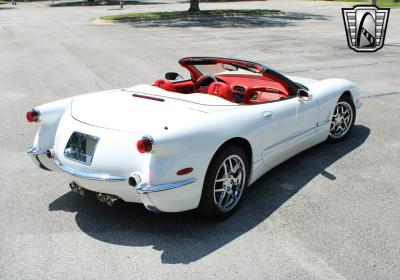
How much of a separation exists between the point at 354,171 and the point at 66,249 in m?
3.39

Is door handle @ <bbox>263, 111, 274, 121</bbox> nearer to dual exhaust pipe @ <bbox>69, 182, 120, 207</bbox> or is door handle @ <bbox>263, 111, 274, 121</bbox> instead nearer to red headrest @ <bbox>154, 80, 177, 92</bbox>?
red headrest @ <bbox>154, 80, 177, 92</bbox>

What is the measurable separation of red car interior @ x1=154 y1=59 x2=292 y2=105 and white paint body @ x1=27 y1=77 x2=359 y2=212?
171 mm

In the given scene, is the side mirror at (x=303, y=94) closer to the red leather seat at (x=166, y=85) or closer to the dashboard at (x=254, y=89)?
the dashboard at (x=254, y=89)

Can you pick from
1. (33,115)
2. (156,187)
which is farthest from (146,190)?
(33,115)

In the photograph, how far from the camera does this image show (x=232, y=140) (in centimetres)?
425

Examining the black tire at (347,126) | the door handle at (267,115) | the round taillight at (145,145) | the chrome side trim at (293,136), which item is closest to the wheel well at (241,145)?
the chrome side trim at (293,136)

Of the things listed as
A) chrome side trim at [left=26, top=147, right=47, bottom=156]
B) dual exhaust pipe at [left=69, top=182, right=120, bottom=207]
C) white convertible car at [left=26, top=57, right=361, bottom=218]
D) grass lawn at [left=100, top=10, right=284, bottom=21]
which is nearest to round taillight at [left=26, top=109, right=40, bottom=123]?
white convertible car at [left=26, top=57, right=361, bottom=218]

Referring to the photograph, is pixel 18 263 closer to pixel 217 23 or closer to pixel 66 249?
pixel 66 249

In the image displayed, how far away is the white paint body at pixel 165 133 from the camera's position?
12.2 ft

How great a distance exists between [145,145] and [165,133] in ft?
0.63

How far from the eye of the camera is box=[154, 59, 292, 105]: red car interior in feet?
15.8

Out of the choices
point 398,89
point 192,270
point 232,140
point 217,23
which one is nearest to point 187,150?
point 232,140

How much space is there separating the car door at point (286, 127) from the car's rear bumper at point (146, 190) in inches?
45.7

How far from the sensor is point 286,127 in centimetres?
493
